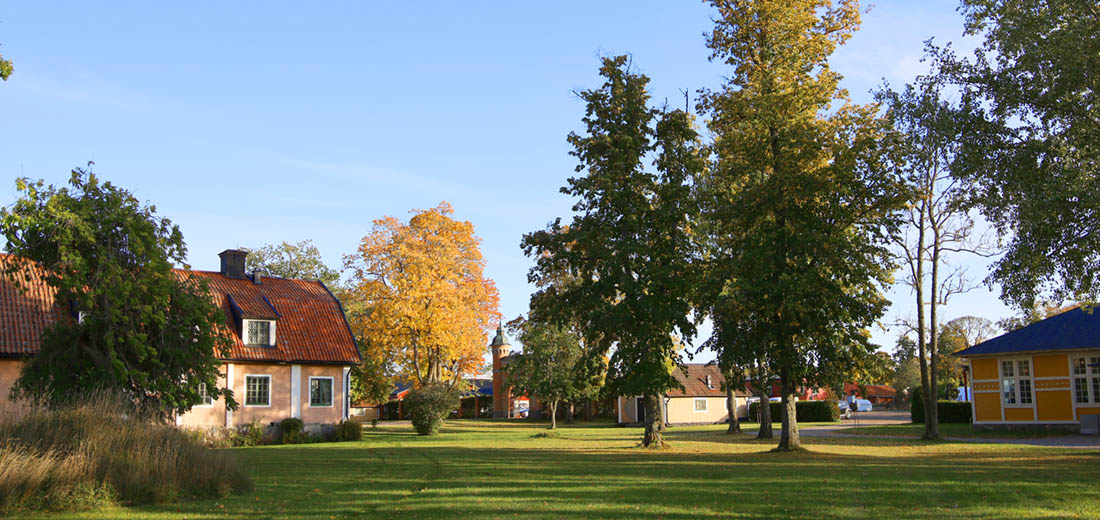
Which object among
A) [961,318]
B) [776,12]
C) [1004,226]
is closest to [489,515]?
[1004,226]

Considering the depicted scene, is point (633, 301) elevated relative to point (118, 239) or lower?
lower

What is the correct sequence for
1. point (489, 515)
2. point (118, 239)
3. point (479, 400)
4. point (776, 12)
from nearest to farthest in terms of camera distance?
point (489, 515) → point (118, 239) → point (776, 12) → point (479, 400)

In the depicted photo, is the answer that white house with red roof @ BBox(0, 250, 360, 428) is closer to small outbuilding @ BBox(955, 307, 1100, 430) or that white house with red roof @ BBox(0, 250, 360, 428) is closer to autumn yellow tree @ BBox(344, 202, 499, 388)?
autumn yellow tree @ BBox(344, 202, 499, 388)

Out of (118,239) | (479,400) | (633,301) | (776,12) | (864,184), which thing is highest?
(776,12)

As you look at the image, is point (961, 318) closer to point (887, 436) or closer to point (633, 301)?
point (887, 436)

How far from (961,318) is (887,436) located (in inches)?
2766

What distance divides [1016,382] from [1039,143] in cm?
2203

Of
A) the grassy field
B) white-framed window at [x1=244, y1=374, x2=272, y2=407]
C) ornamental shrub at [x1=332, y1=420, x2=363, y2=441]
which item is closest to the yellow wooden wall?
the grassy field

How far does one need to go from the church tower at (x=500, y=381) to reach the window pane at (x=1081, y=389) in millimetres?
48782

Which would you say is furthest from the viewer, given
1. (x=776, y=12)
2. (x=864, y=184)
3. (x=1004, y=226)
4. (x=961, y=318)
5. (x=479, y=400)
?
(x=961, y=318)

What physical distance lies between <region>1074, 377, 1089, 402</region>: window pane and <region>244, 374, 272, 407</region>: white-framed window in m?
33.5

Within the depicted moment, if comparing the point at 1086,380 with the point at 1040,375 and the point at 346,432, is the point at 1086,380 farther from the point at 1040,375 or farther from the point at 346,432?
the point at 346,432

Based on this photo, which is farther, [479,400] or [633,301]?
[479,400]

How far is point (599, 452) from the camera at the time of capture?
25.9 metres
